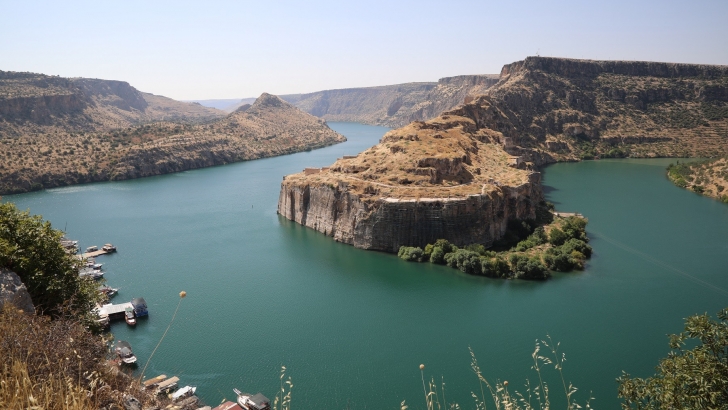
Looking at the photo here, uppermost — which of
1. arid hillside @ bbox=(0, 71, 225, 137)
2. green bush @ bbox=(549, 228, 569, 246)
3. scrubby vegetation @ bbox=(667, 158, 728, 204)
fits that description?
arid hillside @ bbox=(0, 71, 225, 137)

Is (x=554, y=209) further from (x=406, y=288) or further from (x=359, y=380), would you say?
(x=359, y=380)

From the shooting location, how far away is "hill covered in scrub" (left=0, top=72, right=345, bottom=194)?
97875 millimetres

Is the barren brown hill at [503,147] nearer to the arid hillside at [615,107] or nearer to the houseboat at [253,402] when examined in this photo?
the arid hillside at [615,107]

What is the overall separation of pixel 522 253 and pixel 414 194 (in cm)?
1233

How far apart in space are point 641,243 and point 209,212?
184 feet

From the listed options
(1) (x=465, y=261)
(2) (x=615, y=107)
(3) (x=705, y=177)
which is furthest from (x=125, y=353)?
(2) (x=615, y=107)

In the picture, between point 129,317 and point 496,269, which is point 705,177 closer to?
point 496,269

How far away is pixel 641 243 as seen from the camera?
5084 centimetres

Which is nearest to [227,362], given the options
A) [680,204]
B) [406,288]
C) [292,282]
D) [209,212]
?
[292,282]

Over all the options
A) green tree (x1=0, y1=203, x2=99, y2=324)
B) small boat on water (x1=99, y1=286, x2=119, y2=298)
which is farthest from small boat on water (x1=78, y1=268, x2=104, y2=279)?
green tree (x1=0, y1=203, x2=99, y2=324)

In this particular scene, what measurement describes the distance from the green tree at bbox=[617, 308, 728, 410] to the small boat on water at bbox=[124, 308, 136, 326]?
32577 millimetres

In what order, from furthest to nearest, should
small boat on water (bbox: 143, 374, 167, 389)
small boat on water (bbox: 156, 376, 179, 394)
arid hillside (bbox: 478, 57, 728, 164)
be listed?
arid hillside (bbox: 478, 57, 728, 164) < small boat on water (bbox: 143, 374, 167, 389) < small boat on water (bbox: 156, 376, 179, 394)

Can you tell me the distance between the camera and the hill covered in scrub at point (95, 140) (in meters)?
97.9

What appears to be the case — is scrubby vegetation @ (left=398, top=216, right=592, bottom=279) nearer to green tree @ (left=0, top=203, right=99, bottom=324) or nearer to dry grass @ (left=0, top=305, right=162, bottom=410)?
green tree @ (left=0, top=203, right=99, bottom=324)
